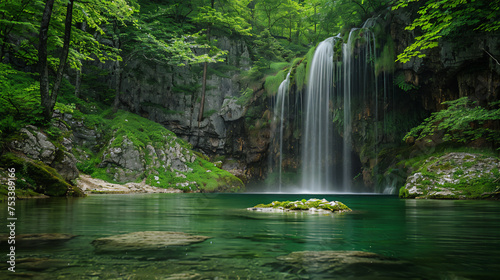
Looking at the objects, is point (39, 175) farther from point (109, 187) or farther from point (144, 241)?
point (144, 241)

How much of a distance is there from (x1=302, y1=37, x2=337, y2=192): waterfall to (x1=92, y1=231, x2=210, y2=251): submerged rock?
19.1 meters

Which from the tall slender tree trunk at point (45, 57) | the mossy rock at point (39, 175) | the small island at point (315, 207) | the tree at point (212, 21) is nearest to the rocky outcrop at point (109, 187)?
the mossy rock at point (39, 175)

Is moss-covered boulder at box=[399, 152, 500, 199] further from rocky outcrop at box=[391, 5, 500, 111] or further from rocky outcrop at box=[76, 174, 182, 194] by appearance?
rocky outcrop at box=[76, 174, 182, 194]

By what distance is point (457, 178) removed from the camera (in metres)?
11.9

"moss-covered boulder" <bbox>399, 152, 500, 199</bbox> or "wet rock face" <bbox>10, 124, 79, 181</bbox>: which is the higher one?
"wet rock face" <bbox>10, 124, 79, 181</bbox>

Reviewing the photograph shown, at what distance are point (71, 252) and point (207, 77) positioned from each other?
24.9 m

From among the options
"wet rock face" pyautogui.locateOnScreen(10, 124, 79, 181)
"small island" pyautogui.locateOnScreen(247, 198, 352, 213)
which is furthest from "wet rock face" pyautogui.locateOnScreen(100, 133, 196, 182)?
"small island" pyautogui.locateOnScreen(247, 198, 352, 213)

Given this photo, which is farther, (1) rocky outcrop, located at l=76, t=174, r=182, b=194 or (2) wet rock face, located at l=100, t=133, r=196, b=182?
(2) wet rock face, located at l=100, t=133, r=196, b=182

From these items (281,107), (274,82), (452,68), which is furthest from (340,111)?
(452,68)

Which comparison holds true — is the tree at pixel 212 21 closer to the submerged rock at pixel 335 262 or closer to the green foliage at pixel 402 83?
the green foliage at pixel 402 83

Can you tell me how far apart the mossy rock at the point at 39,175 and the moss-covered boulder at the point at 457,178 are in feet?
41.3

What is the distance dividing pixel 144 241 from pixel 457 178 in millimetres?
12726

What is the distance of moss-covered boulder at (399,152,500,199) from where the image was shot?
11029 mm

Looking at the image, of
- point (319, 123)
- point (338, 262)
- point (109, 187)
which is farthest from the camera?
point (319, 123)
